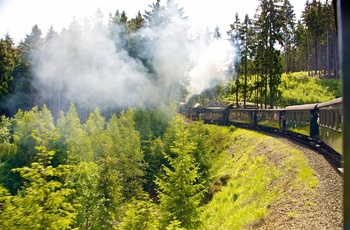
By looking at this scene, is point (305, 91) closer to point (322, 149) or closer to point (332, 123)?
point (322, 149)

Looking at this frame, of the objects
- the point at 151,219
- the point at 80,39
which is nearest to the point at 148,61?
the point at 80,39

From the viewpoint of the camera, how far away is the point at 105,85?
4097cm

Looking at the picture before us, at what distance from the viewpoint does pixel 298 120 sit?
21859 mm

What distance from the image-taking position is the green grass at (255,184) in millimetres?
12445

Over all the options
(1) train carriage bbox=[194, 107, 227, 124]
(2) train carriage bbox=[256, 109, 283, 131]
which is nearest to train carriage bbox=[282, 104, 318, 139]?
(2) train carriage bbox=[256, 109, 283, 131]

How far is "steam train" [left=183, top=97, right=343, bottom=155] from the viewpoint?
1375 centimetres

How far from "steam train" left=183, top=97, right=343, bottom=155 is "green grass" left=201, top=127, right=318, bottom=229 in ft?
5.89

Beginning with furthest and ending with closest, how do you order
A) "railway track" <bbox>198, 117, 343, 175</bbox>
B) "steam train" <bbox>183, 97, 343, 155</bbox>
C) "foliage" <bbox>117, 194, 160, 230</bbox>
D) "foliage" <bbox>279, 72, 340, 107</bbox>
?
1. "foliage" <bbox>279, 72, 340, 107</bbox>
2. "railway track" <bbox>198, 117, 343, 175</bbox>
3. "steam train" <bbox>183, 97, 343, 155</bbox>
4. "foliage" <bbox>117, 194, 160, 230</bbox>

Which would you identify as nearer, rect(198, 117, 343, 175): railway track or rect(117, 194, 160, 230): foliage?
rect(117, 194, 160, 230): foliage

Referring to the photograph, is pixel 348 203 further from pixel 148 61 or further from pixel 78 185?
pixel 148 61

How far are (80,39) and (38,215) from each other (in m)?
43.0


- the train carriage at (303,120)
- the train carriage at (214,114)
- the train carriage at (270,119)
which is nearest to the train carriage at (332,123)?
the train carriage at (303,120)

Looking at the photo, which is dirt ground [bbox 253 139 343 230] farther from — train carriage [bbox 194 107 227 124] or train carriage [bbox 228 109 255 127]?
train carriage [bbox 194 107 227 124]

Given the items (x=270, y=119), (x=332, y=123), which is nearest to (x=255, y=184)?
(x=332, y=123)
